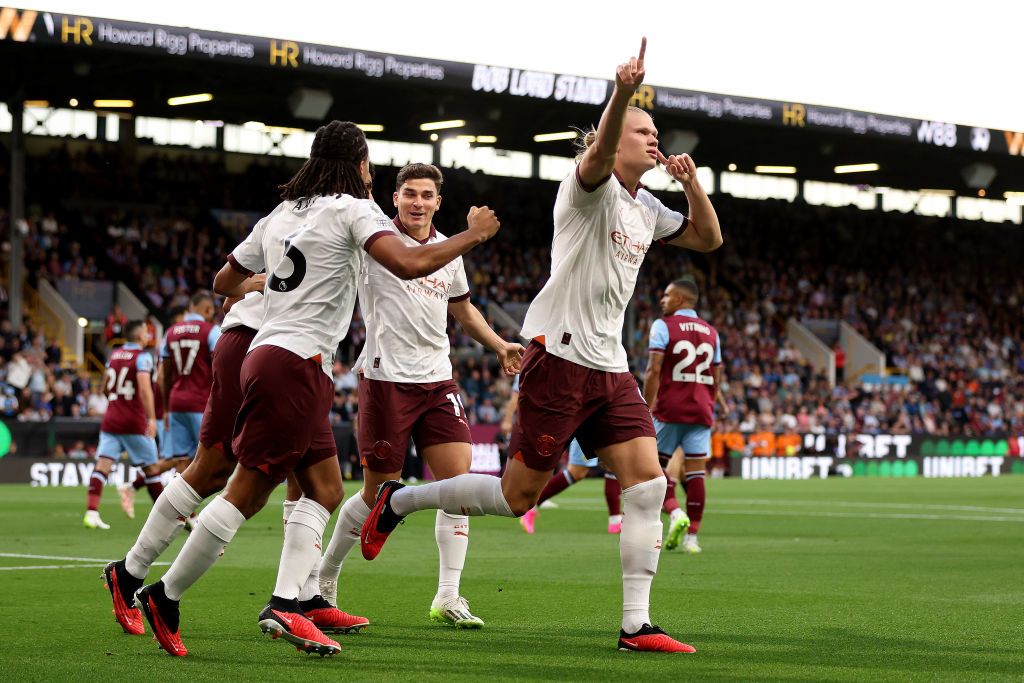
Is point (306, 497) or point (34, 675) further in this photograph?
point (306, 497)

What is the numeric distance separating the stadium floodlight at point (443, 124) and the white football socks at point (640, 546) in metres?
33.8

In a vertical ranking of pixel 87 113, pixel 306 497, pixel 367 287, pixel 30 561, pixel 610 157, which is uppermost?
pixel 87 113

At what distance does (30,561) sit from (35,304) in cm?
2317

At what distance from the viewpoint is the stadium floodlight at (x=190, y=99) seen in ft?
120

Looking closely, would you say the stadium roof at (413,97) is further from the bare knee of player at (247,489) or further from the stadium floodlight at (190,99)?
the bare knee of player at (247,489)

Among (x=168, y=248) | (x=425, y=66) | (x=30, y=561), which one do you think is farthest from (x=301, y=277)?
(x=168, y=248)

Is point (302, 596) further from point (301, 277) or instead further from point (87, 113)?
point (87, 113)

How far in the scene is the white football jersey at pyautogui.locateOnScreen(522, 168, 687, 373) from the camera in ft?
22.0

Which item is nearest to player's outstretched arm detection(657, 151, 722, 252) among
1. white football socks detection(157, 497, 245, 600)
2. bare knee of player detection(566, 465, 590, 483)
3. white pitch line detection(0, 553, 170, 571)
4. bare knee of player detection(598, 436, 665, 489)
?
bare knee of player detection(598, 436, 665, 489)

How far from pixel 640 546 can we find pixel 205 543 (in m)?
1.90

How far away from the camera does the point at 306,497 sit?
668 cm

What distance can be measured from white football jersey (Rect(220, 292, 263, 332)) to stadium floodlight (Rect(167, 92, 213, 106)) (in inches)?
1192

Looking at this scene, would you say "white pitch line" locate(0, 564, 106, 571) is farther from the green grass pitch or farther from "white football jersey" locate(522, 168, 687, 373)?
"white football jersey" locate(522, 168, 687, 373)

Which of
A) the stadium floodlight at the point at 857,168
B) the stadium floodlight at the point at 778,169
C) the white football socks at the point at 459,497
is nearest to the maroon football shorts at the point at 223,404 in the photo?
the white football socks at the point at 459,497
